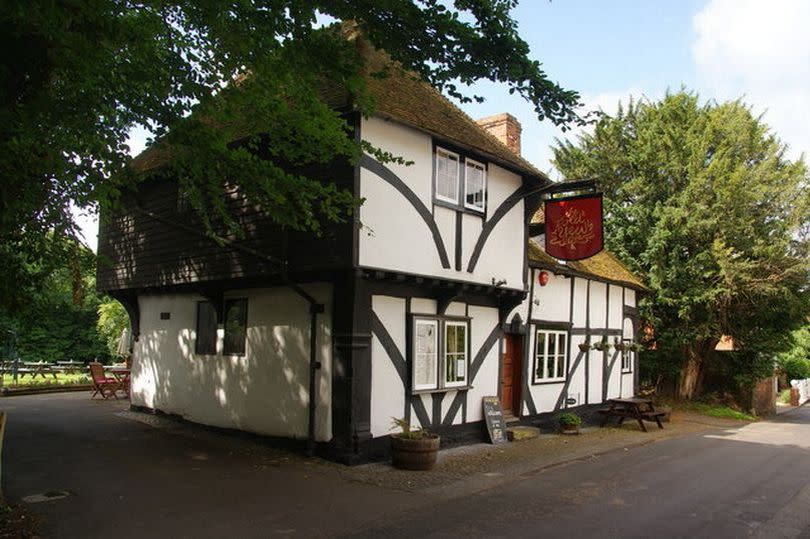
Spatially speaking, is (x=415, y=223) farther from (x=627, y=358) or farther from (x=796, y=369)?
(x=796, y=369)

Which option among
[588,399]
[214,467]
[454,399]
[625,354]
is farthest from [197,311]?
[625,354]

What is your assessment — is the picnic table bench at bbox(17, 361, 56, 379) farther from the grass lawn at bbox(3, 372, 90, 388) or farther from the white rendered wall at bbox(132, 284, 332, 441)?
the white rendered wall at bbox(132, 284, 332, 441)

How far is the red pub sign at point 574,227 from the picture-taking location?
520 inches

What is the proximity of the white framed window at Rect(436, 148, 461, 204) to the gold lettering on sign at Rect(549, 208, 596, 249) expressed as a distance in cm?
333

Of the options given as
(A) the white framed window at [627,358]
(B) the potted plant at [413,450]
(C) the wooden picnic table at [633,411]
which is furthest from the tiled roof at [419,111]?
(A) the white framed window at [627,358]

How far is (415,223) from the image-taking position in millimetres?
10672

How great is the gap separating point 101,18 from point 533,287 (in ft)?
35.4

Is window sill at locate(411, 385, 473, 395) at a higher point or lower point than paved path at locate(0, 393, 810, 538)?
higher

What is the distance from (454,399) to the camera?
12.0m

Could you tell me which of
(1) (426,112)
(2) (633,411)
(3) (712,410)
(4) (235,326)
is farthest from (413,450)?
(3) (712,410)

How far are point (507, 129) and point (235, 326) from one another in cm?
882

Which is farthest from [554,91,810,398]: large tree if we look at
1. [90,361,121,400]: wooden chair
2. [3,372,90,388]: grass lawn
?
[3,372,90,388]: grass lawn

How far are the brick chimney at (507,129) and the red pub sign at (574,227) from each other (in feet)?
10.5

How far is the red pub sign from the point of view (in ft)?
43.3
